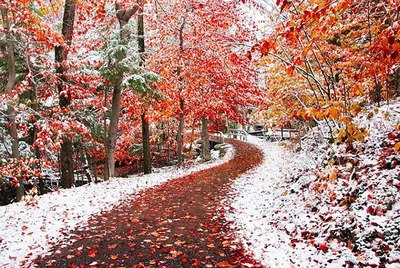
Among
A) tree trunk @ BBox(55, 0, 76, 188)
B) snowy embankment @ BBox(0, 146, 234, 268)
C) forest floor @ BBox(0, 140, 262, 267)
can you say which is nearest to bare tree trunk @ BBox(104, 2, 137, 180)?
tree trunk @ BBox(55, 0, 76, 188)

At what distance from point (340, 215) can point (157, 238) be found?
3323mm

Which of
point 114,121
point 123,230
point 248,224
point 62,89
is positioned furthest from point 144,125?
point 248,224

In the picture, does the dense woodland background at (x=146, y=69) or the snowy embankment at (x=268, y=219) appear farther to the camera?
the dense woodland background at (x=146, y=69)

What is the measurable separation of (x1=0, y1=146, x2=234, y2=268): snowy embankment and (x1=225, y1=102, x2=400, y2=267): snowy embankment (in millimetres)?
3622

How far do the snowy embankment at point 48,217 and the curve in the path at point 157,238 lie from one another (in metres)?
0.39

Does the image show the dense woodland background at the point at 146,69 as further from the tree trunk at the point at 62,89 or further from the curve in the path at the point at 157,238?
the curve in the path at the point at 157,238

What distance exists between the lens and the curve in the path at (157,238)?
4.95 metres

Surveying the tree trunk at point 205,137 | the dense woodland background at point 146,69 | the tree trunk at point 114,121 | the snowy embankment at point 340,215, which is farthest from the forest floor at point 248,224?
the tree trunk at point 205,137

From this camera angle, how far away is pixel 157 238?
5.89 m

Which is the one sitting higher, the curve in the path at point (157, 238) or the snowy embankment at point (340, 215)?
the snowy embankment at point (340, 215)

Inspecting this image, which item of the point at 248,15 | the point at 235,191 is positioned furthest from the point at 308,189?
the point at 248,15

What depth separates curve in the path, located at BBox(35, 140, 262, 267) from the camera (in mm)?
4949

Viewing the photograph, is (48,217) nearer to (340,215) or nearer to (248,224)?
(248,224)

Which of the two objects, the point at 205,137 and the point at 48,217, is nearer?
the point at 48,217
